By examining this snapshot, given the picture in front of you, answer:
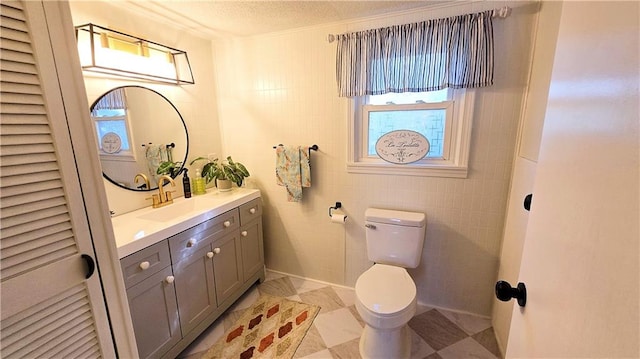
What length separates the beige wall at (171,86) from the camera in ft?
5.01

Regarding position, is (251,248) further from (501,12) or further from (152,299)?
(501,12)

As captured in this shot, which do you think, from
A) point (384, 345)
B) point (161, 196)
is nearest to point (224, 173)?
point (161, 196)

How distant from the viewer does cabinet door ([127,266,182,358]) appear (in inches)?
52.3

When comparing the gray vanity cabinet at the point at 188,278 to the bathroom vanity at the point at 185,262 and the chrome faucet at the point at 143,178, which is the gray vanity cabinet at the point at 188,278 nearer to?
the bathroom vanity at the point at 185,262

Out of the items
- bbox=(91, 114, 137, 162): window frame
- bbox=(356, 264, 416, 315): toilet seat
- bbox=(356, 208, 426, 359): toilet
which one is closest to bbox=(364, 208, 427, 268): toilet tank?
bbox=(356, 208, 426, 359): toilet

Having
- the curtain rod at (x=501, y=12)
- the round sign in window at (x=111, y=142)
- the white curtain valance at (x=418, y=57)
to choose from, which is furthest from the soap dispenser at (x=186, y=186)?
the curtain rod at (x=501, y=12)

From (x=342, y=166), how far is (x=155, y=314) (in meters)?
1.54

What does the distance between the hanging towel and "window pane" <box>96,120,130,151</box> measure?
1.04m

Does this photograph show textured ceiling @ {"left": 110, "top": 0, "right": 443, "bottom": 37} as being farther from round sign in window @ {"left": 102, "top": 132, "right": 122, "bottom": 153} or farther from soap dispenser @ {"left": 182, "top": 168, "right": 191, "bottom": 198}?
soap dispenser @ {"left": 182, "top": 168, "right": 191, "bottom": 198}

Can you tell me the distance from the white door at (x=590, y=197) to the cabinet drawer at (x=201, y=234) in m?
1.62

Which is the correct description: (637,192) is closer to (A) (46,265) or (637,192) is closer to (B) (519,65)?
(A) (46,265)

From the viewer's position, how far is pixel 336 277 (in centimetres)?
234

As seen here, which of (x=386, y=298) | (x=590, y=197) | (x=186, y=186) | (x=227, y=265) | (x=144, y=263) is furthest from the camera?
(x=186, y=186)

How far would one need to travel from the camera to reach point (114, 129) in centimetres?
167
